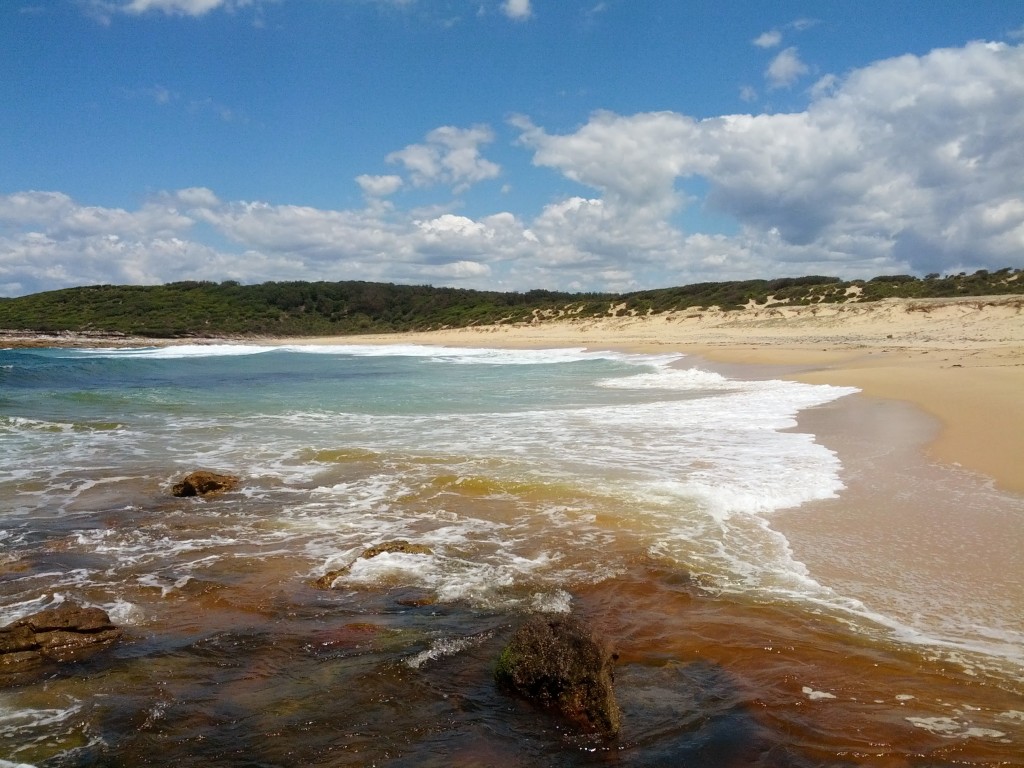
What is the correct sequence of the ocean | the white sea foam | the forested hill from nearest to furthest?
the ocean → the white sea foam → the forested hill

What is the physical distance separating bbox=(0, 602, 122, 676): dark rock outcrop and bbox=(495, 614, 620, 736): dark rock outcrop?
288 cm

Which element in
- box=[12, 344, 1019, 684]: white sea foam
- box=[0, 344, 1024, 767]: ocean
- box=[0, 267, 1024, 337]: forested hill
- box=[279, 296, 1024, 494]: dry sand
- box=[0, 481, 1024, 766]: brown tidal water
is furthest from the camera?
box=[0, 267, 1024, 337]: forested hill

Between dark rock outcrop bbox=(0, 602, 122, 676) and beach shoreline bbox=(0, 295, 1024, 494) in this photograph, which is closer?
dark rock outcrop bbox=(0, 602, 122, 676)

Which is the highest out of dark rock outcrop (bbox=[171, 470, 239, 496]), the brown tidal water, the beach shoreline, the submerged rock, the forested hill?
the forested hill

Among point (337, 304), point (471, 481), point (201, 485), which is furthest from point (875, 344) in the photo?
point (337, 304)

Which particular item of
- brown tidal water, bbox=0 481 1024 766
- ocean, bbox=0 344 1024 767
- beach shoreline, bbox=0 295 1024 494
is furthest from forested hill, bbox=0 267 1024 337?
brown tidal water, bbox=0 481 1024 766

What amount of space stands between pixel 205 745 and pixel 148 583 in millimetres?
2888

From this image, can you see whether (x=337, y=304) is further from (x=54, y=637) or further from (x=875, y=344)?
(x=54, y=637)

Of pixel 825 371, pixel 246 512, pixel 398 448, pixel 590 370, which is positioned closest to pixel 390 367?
pixel 590 370

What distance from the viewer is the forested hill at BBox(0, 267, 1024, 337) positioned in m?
55.8

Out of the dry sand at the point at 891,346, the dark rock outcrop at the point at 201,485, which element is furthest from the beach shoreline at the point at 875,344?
the dark rock outcrop at the point at 201,485

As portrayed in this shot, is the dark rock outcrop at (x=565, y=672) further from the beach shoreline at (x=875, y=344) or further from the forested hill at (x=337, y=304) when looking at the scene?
→ the forested hill at (x=337, y=304)

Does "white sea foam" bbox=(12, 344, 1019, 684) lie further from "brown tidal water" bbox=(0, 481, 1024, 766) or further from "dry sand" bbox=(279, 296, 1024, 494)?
"dry sand" bbox=(279, 296, 1024, 494)

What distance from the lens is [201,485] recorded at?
9.07 m
